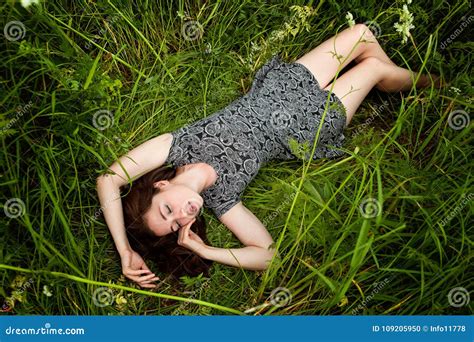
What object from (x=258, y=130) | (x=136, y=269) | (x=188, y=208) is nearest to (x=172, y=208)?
(x=188, y=208)

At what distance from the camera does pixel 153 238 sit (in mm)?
2525

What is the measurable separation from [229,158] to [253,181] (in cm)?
36

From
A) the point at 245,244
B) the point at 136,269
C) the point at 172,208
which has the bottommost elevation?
the point at 245,244

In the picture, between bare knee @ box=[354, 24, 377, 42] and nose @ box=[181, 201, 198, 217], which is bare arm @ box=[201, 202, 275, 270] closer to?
nose @ box=[181, 201, 198, 217]

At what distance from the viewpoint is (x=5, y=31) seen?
2.26 meters

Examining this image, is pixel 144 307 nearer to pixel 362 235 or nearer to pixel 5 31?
pixel 362 235

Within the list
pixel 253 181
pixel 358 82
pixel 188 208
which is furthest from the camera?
pixel 253 181

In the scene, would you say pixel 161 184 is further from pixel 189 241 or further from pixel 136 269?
pixel 136 269

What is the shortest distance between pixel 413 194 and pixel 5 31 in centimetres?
211

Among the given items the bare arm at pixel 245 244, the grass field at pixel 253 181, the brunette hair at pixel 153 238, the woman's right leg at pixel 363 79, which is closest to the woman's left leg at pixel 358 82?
the woman's right leg at pixel 363 79

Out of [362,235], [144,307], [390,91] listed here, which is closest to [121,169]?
[144,307]

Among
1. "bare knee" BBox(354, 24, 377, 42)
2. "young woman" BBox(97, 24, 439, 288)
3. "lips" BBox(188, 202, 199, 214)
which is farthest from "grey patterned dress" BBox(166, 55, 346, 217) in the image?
"bare knee" BBox(354, 24, 377, 42)

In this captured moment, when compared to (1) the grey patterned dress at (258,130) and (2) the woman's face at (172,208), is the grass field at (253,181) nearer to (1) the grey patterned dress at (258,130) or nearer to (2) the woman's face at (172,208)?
(1) the grey patterned dress at (258,130)

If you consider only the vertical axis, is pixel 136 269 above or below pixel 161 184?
below
